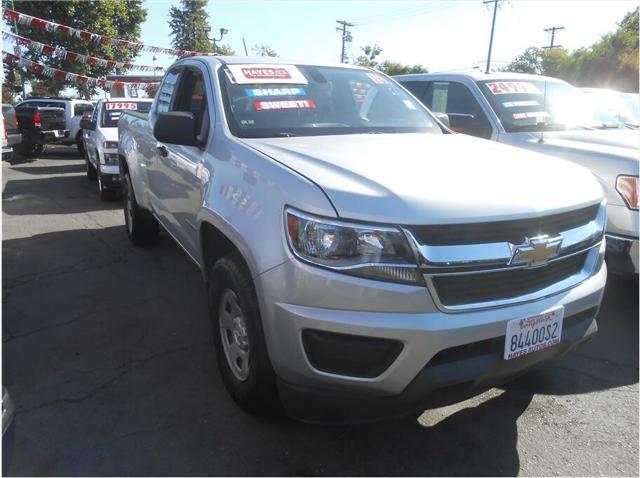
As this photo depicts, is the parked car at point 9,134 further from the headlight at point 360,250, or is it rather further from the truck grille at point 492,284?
the truck grille at point 492,284

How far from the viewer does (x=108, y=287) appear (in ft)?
15.2

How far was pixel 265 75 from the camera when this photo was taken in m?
3.36

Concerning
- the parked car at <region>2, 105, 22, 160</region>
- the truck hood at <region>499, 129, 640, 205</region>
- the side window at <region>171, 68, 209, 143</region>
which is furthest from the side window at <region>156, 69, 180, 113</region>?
the parked car at <region>2, 105, 22, 160</region>

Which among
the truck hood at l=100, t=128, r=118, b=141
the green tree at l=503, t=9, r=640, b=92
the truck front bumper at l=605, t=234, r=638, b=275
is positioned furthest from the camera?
the green tree at l=503, t=9, r=640, b=92

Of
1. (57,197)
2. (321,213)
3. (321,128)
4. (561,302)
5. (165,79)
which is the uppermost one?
(165,79)

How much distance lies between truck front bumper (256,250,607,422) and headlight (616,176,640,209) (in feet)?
6.84

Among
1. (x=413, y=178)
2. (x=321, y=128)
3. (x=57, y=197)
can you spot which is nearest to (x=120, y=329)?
(x=321, y=128)

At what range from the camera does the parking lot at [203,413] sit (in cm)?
239

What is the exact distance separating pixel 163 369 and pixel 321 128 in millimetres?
1794

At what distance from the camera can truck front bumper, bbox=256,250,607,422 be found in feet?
6.39

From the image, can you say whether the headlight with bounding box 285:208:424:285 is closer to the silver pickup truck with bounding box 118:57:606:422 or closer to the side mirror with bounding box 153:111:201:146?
the silver pickup truck with bounding box 118:57:606:422

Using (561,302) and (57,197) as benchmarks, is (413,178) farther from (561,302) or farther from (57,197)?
(57,197)

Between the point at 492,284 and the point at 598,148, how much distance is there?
2.75 m

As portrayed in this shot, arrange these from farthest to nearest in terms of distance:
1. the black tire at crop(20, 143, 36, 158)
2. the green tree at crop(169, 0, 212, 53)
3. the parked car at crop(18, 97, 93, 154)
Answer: the green tree at crop(169, 0, 212, 53), the parked car at crop(18, 97, 93, 154), the black tire at crop(20, 143, 36, 158)
